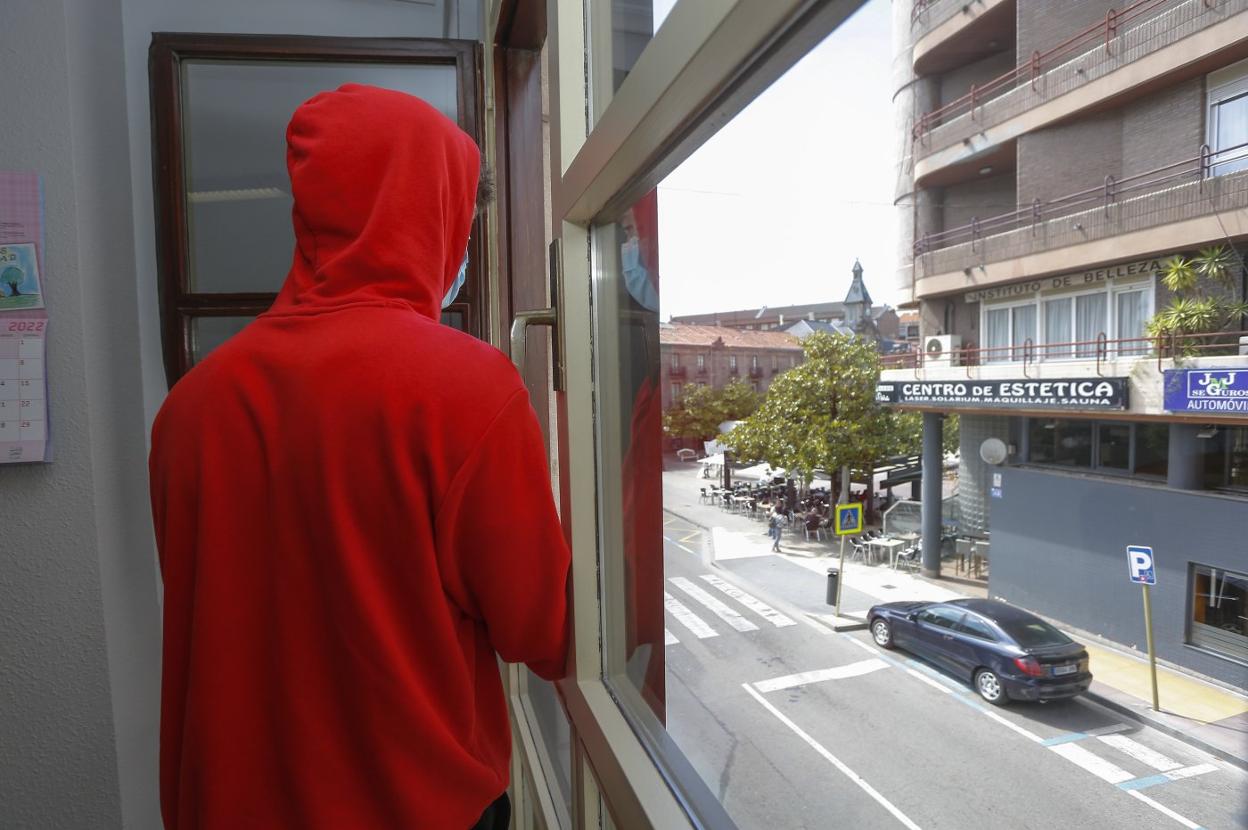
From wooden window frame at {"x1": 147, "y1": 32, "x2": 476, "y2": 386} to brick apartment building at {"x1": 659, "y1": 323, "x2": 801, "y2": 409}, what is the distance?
96 centimetres

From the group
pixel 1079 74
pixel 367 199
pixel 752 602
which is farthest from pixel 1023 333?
pixel 367 199

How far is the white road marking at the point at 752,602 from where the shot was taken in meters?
0.60

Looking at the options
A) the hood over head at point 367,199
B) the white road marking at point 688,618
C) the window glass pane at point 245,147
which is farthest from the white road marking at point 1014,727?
the window glass pane at point 245,147

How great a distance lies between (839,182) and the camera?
0.47 metres

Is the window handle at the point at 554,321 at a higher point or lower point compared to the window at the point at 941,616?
higher

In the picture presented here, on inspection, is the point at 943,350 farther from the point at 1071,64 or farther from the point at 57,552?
the point at 57,552

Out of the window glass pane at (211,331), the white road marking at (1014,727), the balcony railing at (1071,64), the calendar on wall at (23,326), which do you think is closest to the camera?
the balcony railing at (1071,64)

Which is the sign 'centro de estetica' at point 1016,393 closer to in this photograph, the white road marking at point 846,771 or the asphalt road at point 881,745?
the asphalt road at point 881,745

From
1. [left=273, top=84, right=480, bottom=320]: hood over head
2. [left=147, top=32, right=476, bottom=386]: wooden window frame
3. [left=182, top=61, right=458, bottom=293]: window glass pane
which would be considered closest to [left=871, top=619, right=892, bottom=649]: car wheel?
[left=273, top=84, right=480, bottom=320]: hood over head

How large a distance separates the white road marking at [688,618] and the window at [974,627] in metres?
0.38

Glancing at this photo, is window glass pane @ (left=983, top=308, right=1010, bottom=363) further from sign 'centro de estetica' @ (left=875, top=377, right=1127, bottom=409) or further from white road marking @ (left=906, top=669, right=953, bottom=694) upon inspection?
white road marking @ (left=906, top=669, right=953, bottom=694)

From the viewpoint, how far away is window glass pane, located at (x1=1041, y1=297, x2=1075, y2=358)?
1.10 ft

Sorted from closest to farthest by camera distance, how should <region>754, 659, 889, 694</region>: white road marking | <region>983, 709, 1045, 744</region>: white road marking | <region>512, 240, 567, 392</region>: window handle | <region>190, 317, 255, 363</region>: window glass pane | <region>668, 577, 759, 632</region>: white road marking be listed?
<region>983, 709, 1045, 744</region>: white road marking, <region>754, 659, 889, 694</region>: white road marking, <region>668, 577, 759, 632</region>: white road marking, <region>512, 240, 567, 392</region>: window handle, <region>190, 317, 255, 363</region>: window glass pane

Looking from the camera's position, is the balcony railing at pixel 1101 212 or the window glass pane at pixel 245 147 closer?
the balcony railing at pixel 1101 212
